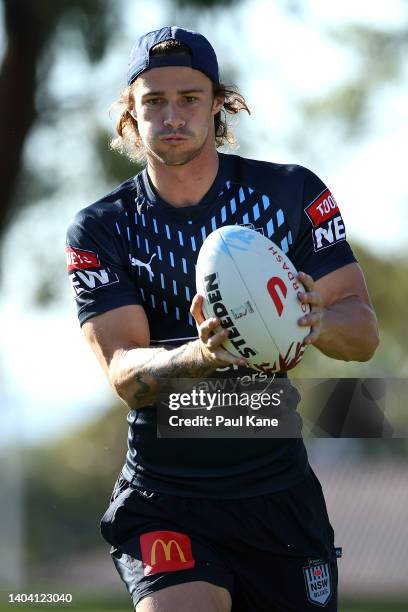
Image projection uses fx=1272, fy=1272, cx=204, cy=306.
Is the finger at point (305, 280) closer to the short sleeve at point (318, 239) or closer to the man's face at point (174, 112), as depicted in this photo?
the short sleeve at point (318, 239)

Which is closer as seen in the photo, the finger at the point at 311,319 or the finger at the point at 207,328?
the finger at the point at 207,328

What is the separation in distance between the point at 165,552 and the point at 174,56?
2.01 metres

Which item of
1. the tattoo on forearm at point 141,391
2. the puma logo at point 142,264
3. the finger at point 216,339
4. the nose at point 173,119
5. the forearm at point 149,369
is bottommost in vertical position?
the tattoo on forearm at point 141,391

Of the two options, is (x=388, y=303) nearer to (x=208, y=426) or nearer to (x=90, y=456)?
(x=90, y=456)

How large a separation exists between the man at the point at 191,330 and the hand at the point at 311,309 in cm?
14

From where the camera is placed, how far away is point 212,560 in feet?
16.0

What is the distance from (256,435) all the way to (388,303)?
15.9 m

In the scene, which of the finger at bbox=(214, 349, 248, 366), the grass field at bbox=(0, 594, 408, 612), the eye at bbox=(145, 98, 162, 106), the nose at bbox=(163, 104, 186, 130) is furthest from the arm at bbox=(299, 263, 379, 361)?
the grass field at bbox=(0, 594, 408, 612)

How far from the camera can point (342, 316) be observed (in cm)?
489

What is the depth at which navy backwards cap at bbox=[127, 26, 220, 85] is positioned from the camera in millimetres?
5254

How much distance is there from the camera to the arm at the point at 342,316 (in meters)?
4.53

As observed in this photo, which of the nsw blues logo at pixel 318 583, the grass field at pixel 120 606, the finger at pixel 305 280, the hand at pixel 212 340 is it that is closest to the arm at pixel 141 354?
the hand at pixel 212 340

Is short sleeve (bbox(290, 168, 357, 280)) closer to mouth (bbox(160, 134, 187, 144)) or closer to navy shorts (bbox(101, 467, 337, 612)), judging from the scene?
mouth (bbox(160, 134, 187, 144))

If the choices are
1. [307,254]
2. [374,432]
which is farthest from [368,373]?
[307,254]
